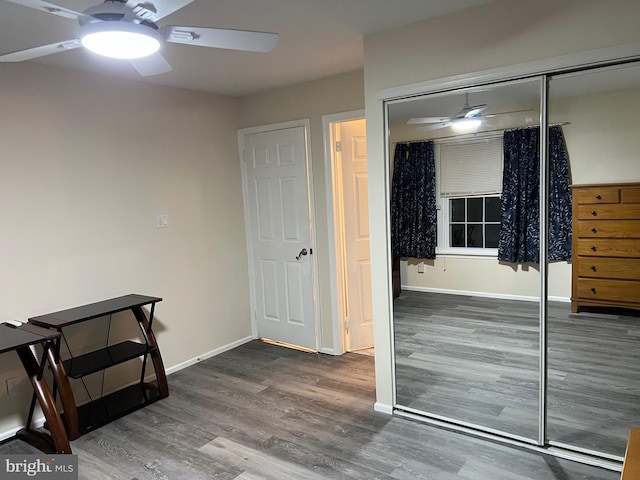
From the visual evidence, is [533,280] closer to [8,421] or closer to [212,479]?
[212,479]

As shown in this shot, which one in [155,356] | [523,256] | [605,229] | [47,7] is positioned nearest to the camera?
[47,7]

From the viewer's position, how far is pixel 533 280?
244cm

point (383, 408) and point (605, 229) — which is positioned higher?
point (605, 229)

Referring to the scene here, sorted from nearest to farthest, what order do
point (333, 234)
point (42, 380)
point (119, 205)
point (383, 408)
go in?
point (42, 380), point (383, 408), point (119, 205), point (333, 234)

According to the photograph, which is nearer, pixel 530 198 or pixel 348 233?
pixel 530 198

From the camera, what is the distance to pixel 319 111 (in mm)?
3760

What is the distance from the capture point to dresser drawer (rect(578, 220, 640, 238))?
90.6 inches

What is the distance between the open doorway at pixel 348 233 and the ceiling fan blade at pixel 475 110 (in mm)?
1383

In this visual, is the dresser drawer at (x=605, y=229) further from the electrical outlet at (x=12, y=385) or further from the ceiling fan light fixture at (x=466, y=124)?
the electrical outlet at (x=12, y=385)

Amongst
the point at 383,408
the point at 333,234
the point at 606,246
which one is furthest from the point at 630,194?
the point at 333,234

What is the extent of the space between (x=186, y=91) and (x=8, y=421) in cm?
267

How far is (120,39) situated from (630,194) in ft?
7.71

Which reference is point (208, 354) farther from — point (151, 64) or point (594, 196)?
point (594, 196)

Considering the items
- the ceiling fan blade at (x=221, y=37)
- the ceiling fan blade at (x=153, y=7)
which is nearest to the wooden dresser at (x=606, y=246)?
the ceiling fan blade at (x=221, y=37)
